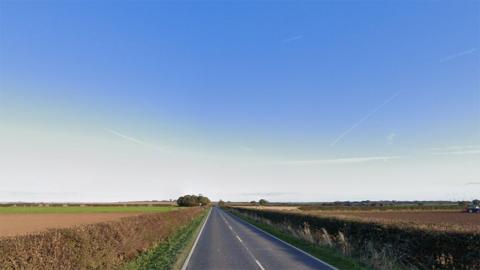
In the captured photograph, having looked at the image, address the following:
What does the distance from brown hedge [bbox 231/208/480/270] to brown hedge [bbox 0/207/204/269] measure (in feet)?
34.7

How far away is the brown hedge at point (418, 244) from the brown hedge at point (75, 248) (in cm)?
1057

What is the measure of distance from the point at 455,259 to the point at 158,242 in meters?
18.0

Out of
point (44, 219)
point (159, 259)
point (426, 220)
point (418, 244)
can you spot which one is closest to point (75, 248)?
point (159, 259)

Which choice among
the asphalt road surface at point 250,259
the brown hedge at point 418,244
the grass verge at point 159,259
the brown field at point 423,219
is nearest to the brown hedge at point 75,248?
the grass verge at point 159,259

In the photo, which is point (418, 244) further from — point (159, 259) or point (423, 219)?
point (423, 219)

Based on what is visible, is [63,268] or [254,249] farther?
[254,249]

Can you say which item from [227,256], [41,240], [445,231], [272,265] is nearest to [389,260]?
[445,231]

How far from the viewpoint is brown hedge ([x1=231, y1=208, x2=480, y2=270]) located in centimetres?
1192

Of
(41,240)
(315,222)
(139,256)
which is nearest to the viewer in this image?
(41,240)

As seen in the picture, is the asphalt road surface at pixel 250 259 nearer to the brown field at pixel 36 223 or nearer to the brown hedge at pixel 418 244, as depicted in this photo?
the brown hedge at pixel 418 244

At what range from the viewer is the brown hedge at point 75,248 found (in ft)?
32.1

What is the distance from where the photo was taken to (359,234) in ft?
64.6

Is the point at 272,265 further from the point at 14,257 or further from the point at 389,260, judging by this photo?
the point at 14,257

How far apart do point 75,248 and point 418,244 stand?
11295mm
